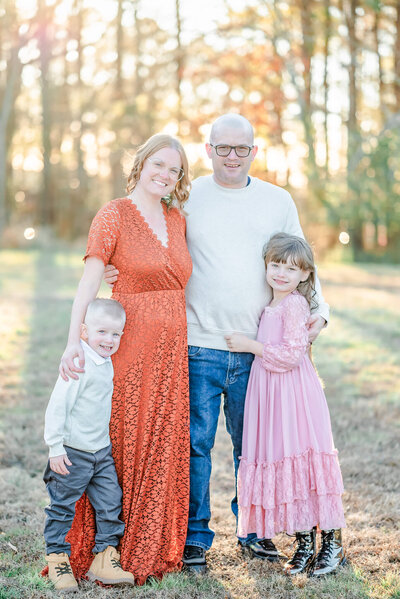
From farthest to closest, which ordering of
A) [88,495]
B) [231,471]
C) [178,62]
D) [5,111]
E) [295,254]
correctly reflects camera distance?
[178,62] → [5,111] → [231,471] → [295,254] → [88,495]

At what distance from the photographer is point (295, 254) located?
136 inches

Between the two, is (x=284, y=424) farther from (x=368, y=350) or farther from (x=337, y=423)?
(x=368, y=350)

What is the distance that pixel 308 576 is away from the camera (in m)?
3.47

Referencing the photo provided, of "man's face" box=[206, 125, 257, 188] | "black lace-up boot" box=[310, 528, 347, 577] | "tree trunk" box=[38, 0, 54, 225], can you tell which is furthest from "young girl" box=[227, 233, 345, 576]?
"tree trunk" box=[38, 0, 54, 225]

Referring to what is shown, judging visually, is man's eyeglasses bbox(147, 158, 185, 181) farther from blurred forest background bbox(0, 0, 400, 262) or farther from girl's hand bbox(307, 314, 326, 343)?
blurred forest background bbox(0, 0, 400, 262)

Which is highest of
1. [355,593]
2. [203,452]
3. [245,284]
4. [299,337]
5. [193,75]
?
[193,75]

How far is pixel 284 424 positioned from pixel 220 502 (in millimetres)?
1242

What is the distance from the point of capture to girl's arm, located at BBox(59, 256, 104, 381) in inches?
123

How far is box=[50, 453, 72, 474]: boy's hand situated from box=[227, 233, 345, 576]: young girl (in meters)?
0.90

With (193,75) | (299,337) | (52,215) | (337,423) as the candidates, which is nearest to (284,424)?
(299,337)

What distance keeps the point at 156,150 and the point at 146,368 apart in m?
1.01

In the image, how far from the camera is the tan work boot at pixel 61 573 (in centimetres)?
322

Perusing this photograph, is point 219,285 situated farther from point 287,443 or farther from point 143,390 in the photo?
point 287,443

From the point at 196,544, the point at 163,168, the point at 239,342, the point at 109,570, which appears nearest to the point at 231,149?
the point at 163,168
